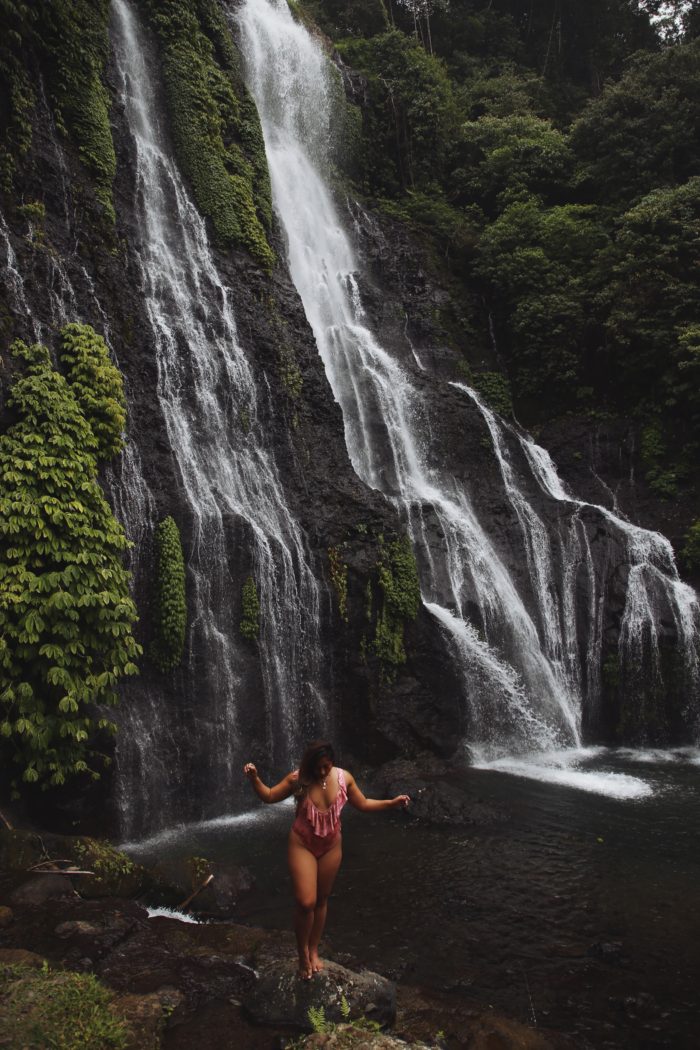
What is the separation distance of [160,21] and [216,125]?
300cm

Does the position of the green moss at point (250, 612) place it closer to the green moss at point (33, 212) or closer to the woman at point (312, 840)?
the woman at point (312, 840)

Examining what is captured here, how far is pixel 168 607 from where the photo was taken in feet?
32.7

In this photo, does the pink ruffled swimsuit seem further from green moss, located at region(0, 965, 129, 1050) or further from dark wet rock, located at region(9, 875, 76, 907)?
dark wet rock, located at region(9, 875, 76, 907)

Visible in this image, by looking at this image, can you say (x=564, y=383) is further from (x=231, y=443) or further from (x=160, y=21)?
(x=160, y=21)

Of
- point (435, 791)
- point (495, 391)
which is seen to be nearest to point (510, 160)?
point (495, 391)

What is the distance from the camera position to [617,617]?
14820 millimetres

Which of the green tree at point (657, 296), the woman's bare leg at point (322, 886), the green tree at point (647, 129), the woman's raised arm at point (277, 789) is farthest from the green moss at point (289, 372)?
the green tree at point (647, 129)

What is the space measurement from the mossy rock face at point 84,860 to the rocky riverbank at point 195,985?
0.08 ft

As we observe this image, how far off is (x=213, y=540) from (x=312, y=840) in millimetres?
7111

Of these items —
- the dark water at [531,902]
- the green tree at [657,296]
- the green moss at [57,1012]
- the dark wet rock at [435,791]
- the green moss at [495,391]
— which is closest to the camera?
the green moss at [57,1012]

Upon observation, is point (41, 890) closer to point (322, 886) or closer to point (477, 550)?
point (322, 886)

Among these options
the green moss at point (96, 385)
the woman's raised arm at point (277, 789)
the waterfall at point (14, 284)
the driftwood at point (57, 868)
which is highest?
the waterfall at point (14, 284)

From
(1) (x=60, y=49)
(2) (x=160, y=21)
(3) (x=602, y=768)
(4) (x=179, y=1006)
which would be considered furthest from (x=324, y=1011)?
(2) (x=160, y=21)

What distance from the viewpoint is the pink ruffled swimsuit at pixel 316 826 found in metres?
4.27
